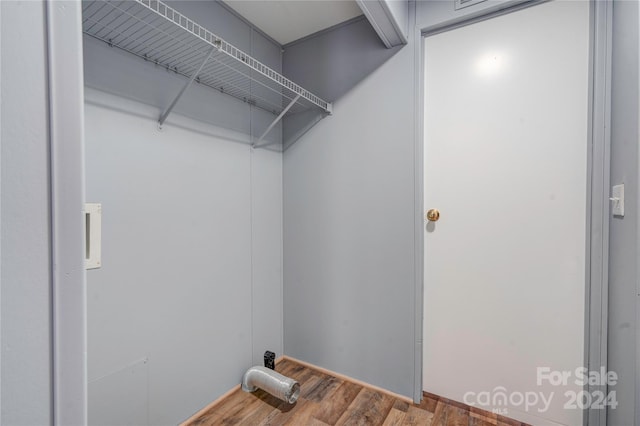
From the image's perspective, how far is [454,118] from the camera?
4.82 feet

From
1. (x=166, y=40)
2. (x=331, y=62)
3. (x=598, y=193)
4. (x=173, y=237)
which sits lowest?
(x=173, y=237)

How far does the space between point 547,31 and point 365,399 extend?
2.02 meters

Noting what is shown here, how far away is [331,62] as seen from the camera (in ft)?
5.81

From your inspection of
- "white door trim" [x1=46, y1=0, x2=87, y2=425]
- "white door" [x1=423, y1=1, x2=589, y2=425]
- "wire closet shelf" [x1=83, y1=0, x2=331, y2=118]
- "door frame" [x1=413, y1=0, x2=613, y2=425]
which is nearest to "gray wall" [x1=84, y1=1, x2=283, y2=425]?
"wire closet shelf" [x1=83, y1=0, x2=331, y2=118]

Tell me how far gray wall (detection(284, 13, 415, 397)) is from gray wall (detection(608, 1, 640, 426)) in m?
0.79

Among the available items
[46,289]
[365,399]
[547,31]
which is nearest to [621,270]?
[547,31]

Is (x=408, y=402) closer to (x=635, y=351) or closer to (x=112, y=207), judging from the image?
(x=635, y=351)

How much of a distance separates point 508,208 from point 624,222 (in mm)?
392

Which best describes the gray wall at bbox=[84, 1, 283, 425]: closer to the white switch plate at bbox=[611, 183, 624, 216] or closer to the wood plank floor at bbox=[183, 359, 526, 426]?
the wood plank floor at bbox=[183, 359, 526, 426]

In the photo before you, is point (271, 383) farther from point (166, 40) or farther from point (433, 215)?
point (166, 40)

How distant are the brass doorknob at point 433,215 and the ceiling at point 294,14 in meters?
1.21

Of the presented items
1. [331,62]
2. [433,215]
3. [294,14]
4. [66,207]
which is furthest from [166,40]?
[433,215]

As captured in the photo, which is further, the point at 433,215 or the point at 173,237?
the point at 433,215

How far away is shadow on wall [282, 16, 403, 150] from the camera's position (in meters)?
1.64
